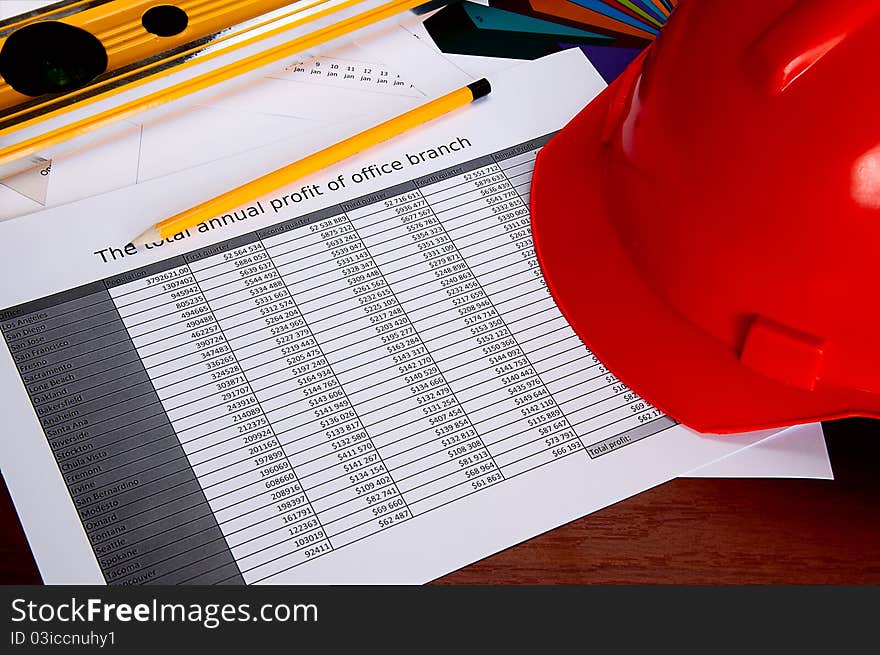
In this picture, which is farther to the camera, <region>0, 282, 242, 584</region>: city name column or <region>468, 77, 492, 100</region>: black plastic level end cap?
<region>468, 77, 492, 100</region>: black plastic level end cap

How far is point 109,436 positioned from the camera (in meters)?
0.49

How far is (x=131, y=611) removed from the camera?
436mm

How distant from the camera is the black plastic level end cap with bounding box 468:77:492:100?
2.08ft

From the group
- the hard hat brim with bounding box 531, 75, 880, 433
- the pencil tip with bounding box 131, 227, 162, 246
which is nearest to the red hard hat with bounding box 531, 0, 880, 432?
the hard hat brim with bounding box 531, 75, 880, 433

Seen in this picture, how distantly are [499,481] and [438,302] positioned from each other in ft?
0.38

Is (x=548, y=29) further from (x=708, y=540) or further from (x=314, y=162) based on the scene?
(x=708, y=540)

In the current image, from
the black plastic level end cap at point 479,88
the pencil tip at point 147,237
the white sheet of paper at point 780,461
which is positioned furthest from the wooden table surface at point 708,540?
the black plastic level end cap at point 479,88

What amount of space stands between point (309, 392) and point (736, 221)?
0.23 metres

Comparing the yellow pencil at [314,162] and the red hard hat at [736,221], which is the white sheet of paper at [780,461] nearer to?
the red hard hat at [736,221]

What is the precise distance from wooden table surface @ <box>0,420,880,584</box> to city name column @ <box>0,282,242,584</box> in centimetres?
4

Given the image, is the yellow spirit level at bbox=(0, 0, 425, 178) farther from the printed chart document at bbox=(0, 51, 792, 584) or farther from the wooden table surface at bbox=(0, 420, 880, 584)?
the wooden table surface at bbox=(0, 420, 880, 584)

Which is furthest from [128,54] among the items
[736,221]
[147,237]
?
[736,221]

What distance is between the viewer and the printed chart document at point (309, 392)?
0.47 metres

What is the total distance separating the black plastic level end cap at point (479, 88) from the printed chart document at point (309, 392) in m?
0.06
